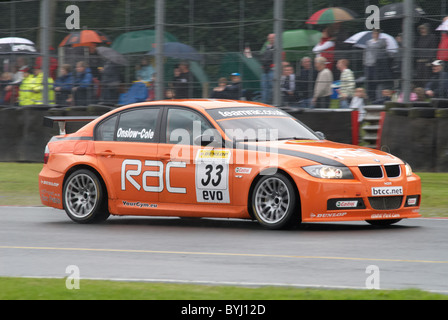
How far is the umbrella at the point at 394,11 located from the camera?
16781 millimetres

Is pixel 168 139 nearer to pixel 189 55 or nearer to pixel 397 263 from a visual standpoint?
pixel 397 263

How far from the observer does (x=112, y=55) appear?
19406 millimetres

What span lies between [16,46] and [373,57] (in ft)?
27.3

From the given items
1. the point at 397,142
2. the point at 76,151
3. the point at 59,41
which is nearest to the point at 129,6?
the point at 59,41

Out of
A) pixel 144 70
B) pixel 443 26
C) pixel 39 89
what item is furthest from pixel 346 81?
pixel 39 89

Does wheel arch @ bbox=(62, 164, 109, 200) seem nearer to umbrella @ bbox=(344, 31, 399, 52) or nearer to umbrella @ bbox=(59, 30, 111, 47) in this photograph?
umbrella @ bbox=(344, 31, 399, 52)

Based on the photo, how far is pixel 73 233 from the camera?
10859 millimetres

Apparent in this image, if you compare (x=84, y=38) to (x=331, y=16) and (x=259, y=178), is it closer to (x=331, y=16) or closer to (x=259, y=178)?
(x=331, y=16)

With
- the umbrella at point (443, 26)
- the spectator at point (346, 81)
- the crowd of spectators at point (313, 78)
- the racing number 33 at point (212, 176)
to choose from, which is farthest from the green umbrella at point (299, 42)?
the racing number 33 at point (212, 176)

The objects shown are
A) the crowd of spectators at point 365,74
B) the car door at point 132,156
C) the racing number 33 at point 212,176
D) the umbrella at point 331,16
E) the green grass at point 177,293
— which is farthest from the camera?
the umbrella at point 331,16

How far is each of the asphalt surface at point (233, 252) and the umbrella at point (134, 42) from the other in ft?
25.1

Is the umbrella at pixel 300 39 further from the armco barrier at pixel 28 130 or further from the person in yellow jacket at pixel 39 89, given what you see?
the person in yellow jacket at pixel 39 89
